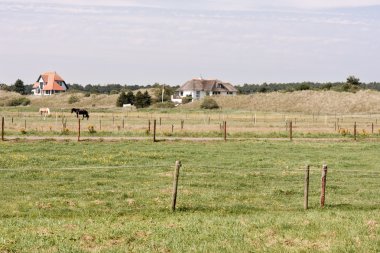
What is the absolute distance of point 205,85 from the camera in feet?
599

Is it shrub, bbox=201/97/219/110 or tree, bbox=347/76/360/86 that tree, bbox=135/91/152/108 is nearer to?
shrub, bbox=201/97/219/110

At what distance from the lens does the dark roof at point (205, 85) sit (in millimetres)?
181125

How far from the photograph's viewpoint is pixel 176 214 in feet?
56.8

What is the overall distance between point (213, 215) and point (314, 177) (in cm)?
1014

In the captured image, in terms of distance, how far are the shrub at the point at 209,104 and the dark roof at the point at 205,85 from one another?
37251 mm

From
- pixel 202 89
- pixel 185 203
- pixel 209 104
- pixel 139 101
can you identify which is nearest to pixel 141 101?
pixel 139 101

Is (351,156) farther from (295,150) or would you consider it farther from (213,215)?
(213,215)

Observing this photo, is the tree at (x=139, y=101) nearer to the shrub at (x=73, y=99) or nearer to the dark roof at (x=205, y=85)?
the shrub at (x=73, y=99)

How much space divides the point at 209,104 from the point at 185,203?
121 meters

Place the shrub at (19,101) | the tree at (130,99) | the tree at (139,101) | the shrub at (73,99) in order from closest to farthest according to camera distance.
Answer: the tree at (139,101) < the tree at (130,99) < the shrub at (19,101) < the shrub at (73,99)

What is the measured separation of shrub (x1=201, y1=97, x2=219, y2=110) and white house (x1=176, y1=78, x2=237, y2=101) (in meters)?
35.8

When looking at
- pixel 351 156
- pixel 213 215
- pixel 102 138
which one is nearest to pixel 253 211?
pixel 213 215

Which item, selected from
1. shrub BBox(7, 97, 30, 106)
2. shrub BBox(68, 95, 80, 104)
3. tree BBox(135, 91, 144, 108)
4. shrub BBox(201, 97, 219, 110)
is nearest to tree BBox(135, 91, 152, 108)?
tree BBox(135, 91, 144, 108)

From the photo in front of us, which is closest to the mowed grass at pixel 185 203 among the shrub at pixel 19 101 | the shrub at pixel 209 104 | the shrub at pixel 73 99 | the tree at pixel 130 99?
the shrub at pixel 209 104
